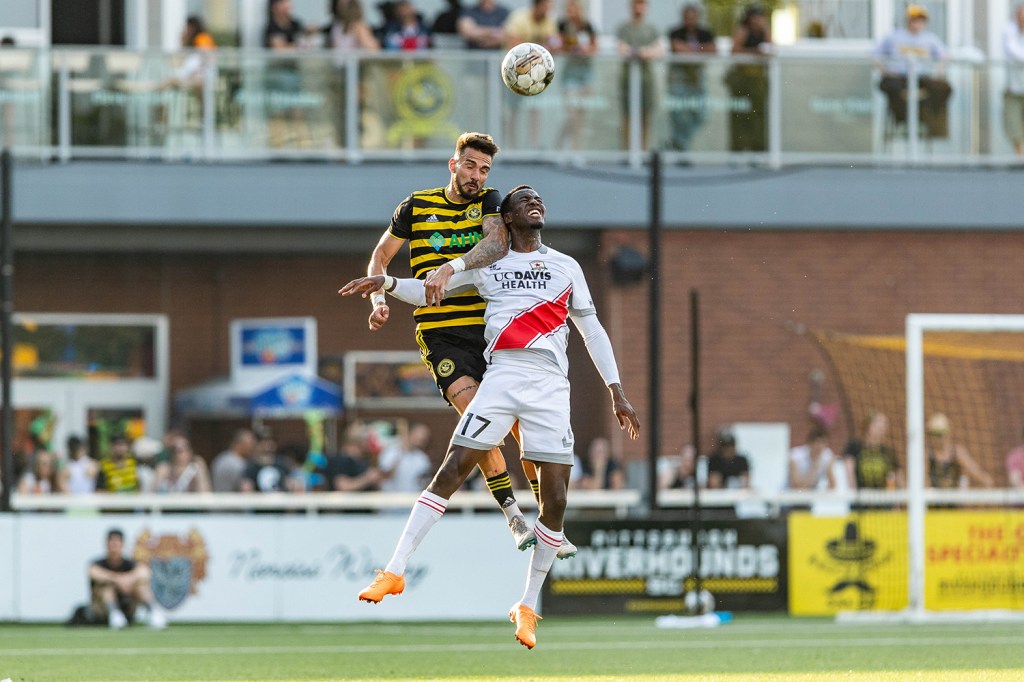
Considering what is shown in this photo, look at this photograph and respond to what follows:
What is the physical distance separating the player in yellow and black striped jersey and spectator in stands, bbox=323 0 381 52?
33.7 ft

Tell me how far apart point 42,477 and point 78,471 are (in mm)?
359

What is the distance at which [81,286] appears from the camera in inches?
864

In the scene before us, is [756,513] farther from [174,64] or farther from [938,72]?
[174,64]

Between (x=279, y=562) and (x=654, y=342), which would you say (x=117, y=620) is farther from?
(x=654, y=342)

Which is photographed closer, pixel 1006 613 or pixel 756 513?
pixel 1006 613

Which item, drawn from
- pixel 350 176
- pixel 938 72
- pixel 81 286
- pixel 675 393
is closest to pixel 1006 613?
pixel 675 393

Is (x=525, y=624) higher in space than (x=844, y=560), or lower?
higher

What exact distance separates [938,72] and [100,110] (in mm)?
9243

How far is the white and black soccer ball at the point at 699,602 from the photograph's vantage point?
16.5 m

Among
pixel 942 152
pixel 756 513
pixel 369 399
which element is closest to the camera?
pixel 756 513

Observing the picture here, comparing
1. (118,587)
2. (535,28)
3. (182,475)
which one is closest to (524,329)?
(118,587)

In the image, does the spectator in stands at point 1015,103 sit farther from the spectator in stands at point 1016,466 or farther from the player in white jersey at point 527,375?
the player in white jersey at point 527,375

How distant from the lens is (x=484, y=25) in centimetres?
2067

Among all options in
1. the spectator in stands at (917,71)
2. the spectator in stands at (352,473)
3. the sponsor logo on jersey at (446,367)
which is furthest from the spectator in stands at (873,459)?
the sponsor logo on jersey at (446,367)
